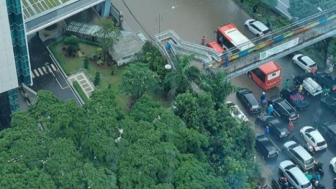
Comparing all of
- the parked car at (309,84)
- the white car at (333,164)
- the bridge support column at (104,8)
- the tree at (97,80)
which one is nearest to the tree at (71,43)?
the tree at (97,80)

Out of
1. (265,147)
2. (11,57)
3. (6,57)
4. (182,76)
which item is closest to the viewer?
(6,57)

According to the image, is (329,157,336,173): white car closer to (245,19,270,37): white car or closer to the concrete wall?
(245,19,270,37): white car

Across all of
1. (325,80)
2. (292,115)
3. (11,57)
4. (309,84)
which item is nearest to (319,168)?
(292,115)

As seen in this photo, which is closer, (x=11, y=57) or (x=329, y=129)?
(x=11, y=57)

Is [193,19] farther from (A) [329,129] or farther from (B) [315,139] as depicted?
(B) [315,139]

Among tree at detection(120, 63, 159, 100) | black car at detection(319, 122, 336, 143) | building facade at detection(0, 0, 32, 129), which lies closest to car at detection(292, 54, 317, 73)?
black car at detection(319, 122, 336, 143)

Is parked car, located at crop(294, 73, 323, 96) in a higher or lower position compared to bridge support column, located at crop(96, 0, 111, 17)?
lower
